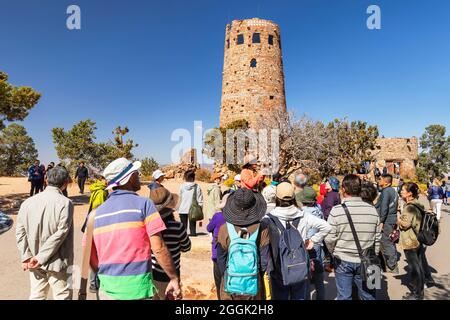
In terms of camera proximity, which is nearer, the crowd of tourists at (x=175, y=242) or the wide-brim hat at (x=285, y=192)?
the crowd of tourists at (x=175, y=242)

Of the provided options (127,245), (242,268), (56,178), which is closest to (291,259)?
(242,268)

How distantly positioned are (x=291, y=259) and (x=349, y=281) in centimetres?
103

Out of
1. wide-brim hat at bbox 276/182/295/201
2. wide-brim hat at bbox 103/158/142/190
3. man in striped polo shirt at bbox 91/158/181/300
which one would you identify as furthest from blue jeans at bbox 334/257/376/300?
wide-brim hat at bbox 103/158/142/190

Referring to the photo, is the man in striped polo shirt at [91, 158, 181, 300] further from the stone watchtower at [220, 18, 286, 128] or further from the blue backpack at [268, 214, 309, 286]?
the stone watchtower at [220, 18, 286, 128]

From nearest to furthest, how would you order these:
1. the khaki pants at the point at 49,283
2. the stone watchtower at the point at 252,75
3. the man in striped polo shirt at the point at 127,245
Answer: the man in striped polo shirt at the point at 127,245
the khaki pants at the point at 49,283
the stone watchtower at the point at 252,75

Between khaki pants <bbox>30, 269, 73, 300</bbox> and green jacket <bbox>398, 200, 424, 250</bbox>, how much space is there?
15.5ft

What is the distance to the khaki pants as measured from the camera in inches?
130

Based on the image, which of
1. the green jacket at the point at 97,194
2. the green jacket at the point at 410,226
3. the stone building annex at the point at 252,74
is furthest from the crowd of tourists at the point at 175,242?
the stone building annex at the point at 252,74

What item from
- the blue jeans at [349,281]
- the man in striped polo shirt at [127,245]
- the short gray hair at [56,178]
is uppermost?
the short gray hair at [56,178]

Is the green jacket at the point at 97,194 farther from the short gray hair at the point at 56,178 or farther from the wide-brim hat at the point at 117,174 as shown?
the wide-brim hat at the point at 117,174

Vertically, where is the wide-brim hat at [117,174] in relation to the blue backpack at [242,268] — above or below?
above

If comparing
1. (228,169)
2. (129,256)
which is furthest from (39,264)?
(228,169)

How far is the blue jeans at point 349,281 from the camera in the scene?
3.58 meters

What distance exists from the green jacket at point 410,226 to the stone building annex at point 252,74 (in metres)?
23.0
